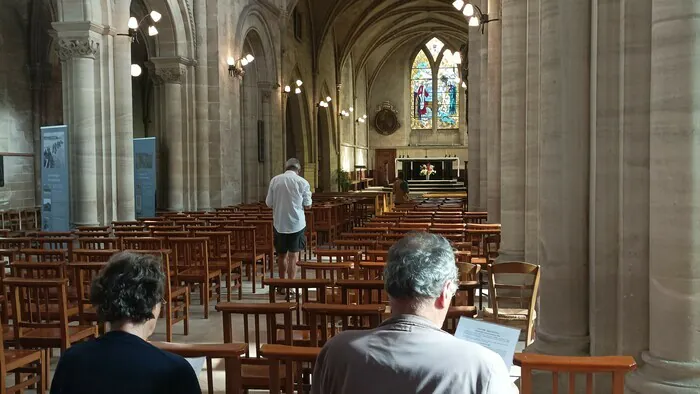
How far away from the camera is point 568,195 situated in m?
4.57

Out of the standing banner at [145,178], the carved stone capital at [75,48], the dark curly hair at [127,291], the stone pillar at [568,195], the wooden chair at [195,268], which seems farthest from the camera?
the standing banner at [145,178]

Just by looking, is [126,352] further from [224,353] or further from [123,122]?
[123,122]

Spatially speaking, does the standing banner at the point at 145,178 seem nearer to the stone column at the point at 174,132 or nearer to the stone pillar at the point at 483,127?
the stone column at the point at 174,132

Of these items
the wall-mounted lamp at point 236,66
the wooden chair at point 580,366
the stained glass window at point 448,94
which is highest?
the stained glass window at point 448,94

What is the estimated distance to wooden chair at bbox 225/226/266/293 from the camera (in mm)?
9289

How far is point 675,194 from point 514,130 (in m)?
5.87

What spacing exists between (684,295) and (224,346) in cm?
233

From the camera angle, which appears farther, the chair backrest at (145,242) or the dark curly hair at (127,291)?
A: the chair backrest at (145,242)

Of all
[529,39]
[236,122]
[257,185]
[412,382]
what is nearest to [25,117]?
[236,122]

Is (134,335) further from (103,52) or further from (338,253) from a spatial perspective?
(103,52)

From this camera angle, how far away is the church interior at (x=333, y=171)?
349cm

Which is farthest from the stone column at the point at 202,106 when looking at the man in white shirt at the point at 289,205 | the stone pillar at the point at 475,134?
the man in white shirt at the point at 289,205

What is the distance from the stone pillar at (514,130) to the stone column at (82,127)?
8099 mm

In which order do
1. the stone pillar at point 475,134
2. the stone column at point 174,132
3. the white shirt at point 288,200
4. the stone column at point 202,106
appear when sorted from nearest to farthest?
1. the white shirt at point 288,200
2. the stone column at point 174,132
3. the stone column at point 202,106
4. the stone pillar at point 475,134
